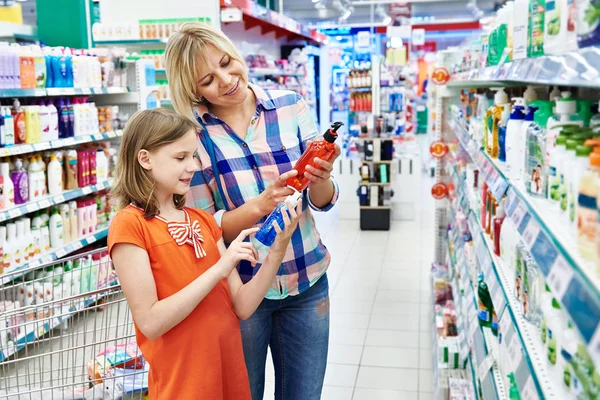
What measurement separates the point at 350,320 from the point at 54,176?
2407mm

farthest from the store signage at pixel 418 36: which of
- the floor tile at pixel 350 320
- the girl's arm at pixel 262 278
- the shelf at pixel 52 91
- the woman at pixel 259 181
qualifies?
the girl's arm at pixel 262 278

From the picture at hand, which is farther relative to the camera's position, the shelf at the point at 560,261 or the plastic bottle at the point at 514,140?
the plastic bottle at the point at 514,140

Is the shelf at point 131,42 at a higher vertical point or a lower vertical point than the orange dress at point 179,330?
higher

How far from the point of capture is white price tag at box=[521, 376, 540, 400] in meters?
1.46

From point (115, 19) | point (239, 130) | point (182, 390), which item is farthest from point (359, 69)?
point (182, 390)

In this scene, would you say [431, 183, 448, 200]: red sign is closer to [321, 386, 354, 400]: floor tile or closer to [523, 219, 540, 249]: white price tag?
[321, 386, 354, 400]: floor tile

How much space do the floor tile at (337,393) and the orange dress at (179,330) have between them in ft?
6.58

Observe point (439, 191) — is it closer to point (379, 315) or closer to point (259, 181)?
point (379, 315)

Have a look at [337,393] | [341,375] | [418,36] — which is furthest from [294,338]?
[418,36]

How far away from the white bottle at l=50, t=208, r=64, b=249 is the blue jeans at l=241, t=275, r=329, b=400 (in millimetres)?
3125

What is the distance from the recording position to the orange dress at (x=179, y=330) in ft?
5.70

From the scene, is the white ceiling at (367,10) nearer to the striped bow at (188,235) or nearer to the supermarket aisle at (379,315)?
the supermarket aisle at (379,315)

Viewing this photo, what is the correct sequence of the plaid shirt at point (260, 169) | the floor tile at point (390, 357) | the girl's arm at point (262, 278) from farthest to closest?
1. the floor tile at point (390, 357)
2. the plaid shirt at point (260, 169)
3. the girl's arm at point (262, 278)

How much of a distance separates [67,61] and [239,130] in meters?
3.31
